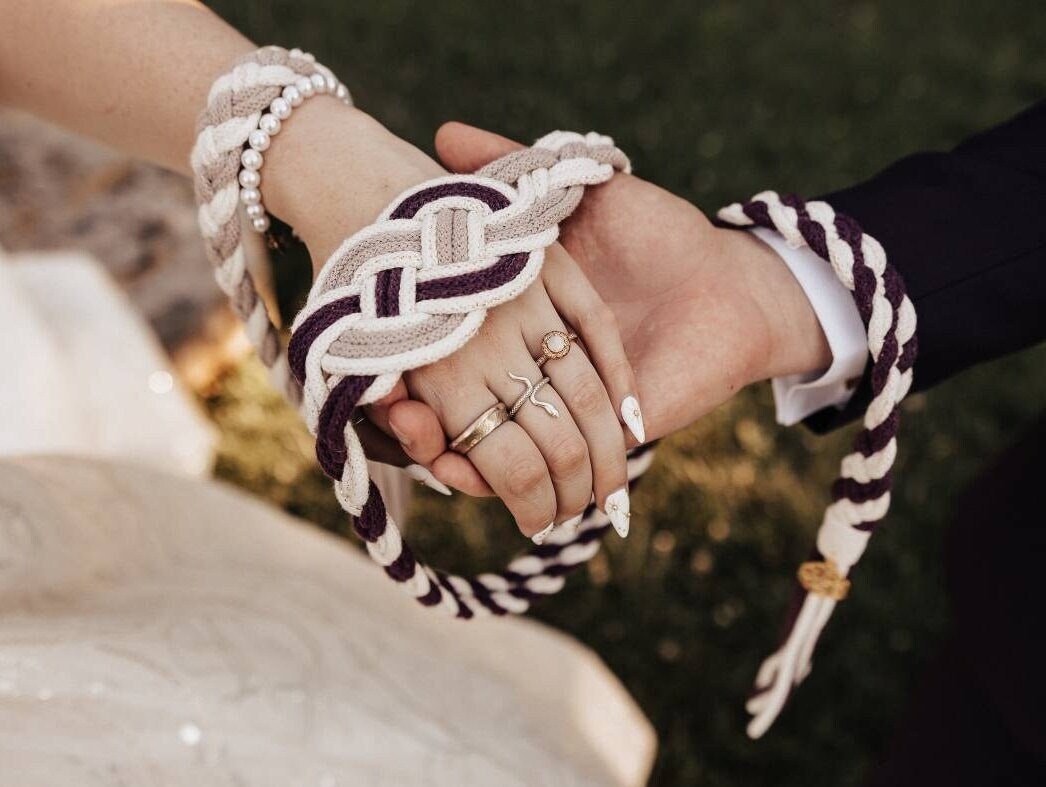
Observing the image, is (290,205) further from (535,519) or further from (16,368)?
(16,368)

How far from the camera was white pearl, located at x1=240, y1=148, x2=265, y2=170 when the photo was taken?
97 cm

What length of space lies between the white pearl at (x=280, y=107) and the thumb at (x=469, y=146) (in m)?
0.17

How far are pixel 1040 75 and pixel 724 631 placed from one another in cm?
211

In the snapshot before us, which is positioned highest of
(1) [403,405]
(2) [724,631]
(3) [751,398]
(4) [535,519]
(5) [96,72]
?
(5) [96,72]

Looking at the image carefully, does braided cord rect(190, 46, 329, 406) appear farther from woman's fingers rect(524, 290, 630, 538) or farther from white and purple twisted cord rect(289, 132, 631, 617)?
woman's fingers rect(524, 290, 630, 538)

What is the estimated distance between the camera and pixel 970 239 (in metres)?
1.03

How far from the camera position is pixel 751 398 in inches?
89.3

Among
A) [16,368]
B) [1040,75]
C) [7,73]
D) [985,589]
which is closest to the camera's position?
[7,73]

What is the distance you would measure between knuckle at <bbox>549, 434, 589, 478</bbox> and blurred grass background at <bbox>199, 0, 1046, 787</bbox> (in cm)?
68

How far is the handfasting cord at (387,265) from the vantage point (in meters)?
0.84

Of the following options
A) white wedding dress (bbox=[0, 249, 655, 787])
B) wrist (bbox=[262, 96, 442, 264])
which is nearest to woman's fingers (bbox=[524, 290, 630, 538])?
wrist (bbox=[262, 96, 442, 264])

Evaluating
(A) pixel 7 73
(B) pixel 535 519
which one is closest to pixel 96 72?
(A) pixel 7 73

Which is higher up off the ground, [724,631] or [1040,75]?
[1040,75]

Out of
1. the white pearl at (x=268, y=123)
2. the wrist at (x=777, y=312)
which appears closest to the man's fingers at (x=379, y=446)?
the white pearl at (x=268, y=123)
